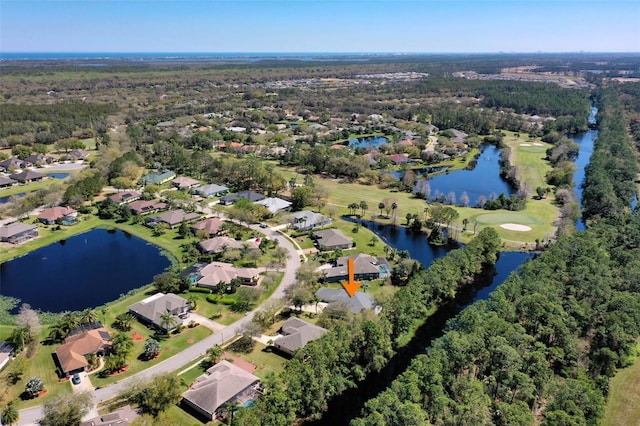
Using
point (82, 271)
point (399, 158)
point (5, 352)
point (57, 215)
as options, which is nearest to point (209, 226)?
point (82, 271)

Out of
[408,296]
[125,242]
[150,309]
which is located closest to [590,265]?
[408,296]

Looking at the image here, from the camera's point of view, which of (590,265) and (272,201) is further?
(272,201)

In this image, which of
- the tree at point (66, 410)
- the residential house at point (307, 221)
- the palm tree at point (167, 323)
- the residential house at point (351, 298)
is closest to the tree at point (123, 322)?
the palm tree at point (167, 323)

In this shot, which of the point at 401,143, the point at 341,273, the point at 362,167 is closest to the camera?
the point at 341,273

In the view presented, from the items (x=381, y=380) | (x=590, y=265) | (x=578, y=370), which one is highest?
(x=590, y=265)

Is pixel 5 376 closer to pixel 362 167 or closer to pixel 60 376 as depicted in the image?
pixel 60 376

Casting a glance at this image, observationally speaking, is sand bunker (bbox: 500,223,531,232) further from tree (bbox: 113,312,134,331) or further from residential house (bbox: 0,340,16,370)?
residential house (bbox: 0,340,16,370)

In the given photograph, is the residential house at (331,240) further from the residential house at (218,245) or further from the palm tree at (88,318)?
the palm tree at (88,318)
